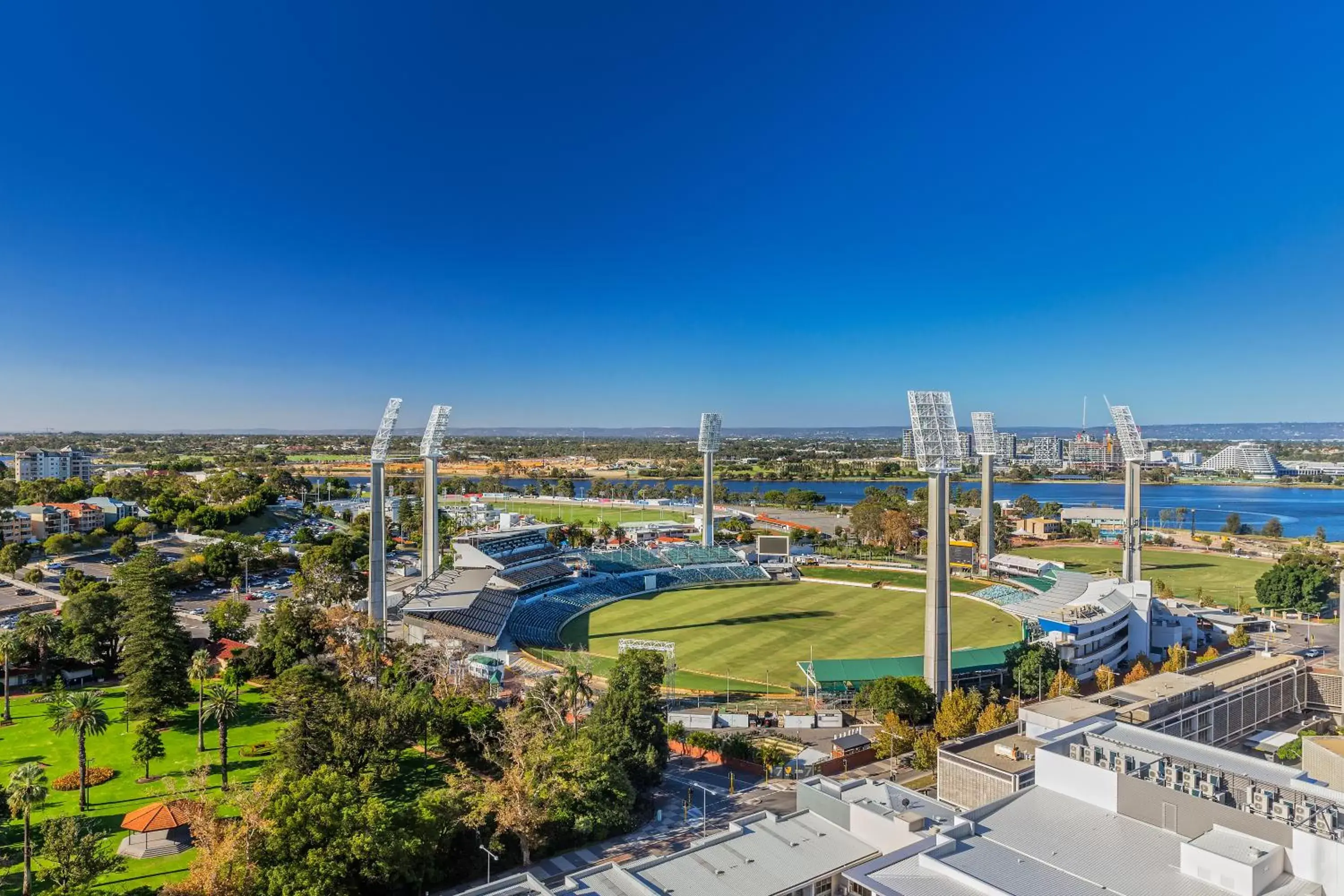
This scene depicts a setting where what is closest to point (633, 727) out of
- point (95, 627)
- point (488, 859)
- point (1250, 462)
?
point (488, 859)

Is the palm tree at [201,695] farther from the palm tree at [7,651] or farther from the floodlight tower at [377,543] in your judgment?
the floodlight tower at [377,543]

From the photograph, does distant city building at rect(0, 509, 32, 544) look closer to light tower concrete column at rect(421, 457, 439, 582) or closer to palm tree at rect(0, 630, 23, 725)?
light tower concrete column at rect(421, 457, 439, 582)

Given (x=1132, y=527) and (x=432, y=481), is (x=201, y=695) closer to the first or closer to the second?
(x=432, y=481)

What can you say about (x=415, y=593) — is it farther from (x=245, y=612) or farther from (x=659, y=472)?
(x=659, y=472)

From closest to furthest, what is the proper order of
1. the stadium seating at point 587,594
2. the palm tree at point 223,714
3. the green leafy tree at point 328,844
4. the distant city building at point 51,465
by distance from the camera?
the green leafy tree at point 328,844, the palm tree at point 223,714, the stadium seating at point 587,594, the distant city building at point 51,465

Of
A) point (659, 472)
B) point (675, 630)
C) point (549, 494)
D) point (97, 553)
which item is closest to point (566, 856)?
point (675, 630)

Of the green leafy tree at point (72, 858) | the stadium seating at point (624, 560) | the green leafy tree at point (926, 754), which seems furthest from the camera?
the stadium seating at point (624, 560)

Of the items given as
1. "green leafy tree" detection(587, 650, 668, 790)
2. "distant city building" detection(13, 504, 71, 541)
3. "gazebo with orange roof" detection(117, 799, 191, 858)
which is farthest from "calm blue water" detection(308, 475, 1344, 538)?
"gazebo with orange roof" detection(117, 799, 191, 858)

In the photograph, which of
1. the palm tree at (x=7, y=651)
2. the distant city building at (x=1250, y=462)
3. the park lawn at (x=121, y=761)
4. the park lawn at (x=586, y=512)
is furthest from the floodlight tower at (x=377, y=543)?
the distant city building at (x=1250, y=462)
